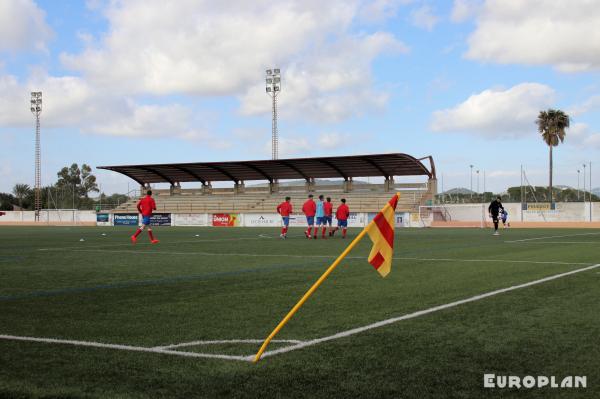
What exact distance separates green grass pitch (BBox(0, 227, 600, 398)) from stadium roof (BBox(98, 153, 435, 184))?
44193 millimetres

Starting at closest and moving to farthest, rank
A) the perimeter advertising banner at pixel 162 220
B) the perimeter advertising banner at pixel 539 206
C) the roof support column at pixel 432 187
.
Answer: the perimeter advertising banner at pixel 539 206, the roof support column at pixel 432 187, the perimeter advertising banner at pixel 162 220

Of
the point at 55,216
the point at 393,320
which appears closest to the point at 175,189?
the point at 55,216

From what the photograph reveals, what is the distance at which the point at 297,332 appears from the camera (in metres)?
6.05

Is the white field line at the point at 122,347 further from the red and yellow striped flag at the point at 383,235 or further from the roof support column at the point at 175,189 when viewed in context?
the roof support column at the point at 175,189

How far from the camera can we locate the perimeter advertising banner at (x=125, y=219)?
59656 mm

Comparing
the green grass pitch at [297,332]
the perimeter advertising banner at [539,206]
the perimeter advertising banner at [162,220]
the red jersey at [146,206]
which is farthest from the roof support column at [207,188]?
the green grass pitch at [297,332]

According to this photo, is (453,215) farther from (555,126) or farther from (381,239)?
(381,239)

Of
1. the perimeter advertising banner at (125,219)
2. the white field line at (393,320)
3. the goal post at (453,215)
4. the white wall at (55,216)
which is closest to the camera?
the white field line at (393,320)

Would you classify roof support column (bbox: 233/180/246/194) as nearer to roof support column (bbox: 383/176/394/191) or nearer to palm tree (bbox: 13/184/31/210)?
roof support column (bbox: 383/176/394/191)

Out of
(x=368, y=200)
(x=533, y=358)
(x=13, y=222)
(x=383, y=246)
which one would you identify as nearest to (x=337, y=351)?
(x=383, y=246)

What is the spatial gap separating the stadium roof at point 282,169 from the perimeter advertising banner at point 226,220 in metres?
5.86

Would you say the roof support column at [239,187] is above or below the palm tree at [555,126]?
below

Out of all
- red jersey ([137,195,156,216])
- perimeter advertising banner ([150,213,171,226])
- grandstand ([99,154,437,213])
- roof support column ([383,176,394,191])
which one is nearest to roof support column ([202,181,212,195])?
grandstand ([99,154,437,213])

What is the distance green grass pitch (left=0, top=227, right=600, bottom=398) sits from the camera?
171 inches
